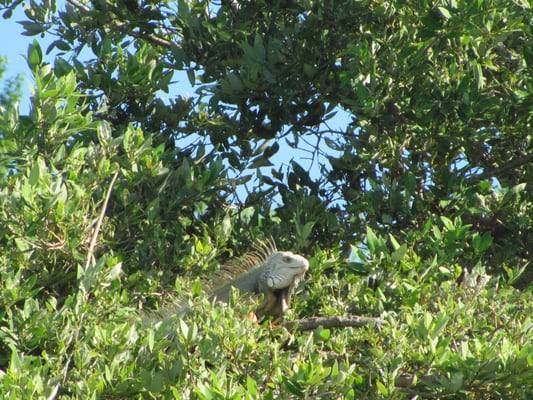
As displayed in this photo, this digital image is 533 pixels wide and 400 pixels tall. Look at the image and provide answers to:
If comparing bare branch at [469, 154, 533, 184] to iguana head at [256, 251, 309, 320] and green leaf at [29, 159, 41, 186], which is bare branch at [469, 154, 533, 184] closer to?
iguana head at [256, 251, 309, 320]

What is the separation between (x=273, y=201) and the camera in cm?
766

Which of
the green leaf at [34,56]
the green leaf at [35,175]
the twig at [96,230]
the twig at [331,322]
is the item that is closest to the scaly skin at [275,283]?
the twig at [331,322]

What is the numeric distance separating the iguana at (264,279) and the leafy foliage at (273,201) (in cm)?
16

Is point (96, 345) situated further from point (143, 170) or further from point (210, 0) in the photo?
point (210, 0)

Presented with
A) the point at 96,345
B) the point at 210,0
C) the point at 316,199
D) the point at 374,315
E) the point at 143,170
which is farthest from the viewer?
the point at 210,0

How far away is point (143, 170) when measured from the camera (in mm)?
6672

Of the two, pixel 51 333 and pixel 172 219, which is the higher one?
pixel 172 219

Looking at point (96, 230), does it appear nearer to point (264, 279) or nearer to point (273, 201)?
point (264, 279)

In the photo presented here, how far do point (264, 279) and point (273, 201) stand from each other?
1.22 m

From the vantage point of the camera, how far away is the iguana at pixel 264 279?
6.40 metres

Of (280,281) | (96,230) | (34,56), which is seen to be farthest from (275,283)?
(34,56)

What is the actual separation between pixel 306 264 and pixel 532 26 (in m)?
2.17

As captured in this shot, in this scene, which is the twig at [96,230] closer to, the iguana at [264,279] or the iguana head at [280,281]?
the iguana at [264,279]

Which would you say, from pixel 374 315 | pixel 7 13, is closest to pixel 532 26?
pixel 374 315
